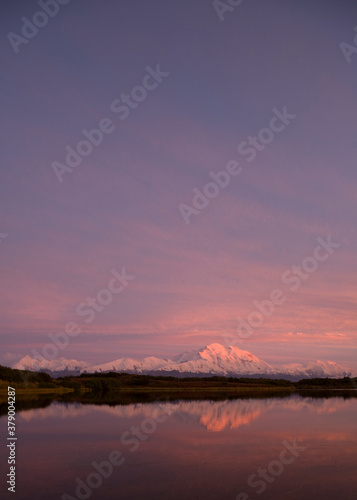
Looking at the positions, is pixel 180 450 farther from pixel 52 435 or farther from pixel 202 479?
pixel 52 435

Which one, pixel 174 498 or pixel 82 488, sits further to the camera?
pixel 82 488

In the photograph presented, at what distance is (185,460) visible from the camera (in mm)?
25922

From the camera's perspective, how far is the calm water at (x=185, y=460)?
786 inches

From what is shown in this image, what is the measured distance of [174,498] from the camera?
18875 mm

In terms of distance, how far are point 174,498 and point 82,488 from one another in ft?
15.6

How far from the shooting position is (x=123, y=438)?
34.2 metres

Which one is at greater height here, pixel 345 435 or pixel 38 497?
pixel 38 497

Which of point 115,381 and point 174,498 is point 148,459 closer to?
point 174,498

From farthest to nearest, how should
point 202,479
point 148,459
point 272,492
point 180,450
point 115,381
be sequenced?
point 115,381 → point 180,450 → point 148,459 → point 202,479 → point 272,492

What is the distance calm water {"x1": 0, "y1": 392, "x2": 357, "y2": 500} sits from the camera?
20.0 m

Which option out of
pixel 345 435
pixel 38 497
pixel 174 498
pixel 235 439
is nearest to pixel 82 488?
pixel 38 497

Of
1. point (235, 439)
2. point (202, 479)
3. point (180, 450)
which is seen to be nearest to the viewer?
point (202, 479)

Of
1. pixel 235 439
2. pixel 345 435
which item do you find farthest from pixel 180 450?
pixel 345 435

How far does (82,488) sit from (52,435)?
17.1 m
